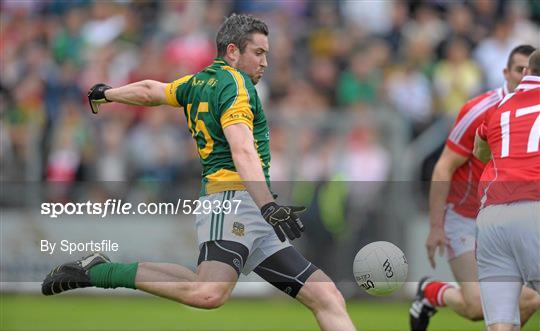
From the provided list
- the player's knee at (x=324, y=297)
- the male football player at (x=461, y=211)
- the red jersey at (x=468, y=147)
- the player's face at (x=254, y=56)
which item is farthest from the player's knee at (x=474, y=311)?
the player's face at (x=254, y=56)

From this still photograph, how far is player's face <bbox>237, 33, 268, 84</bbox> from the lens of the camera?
8672mm

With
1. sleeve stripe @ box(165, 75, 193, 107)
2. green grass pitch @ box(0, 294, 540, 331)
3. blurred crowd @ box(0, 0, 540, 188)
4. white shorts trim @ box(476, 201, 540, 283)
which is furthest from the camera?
blurred crowd @ box(0, 0, 540, 188)

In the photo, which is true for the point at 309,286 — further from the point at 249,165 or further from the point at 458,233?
the point at 458,233

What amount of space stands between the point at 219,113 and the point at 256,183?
659 mm

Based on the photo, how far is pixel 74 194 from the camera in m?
15.5

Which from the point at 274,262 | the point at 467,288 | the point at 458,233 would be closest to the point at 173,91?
the point at 274,262

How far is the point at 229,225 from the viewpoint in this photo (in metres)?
8.42

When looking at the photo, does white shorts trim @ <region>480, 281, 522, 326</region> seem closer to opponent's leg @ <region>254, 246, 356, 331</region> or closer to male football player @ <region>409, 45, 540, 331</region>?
opponent's leg @ <region>254, 246, 356, 331</region>

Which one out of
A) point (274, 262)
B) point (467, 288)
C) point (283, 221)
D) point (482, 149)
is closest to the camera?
point (283, 221)

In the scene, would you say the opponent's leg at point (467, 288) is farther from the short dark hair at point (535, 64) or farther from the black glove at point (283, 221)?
the black glove at point (283, 221)

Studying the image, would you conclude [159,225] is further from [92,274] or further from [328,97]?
[92,274]

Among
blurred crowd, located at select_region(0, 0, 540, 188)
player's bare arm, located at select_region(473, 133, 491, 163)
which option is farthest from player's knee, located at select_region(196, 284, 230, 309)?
blurred crowd, located at select_region(0, 0, 540, 188)

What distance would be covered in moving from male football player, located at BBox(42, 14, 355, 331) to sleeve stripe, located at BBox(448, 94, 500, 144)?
1889 mm

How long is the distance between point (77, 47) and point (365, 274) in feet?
36.2
